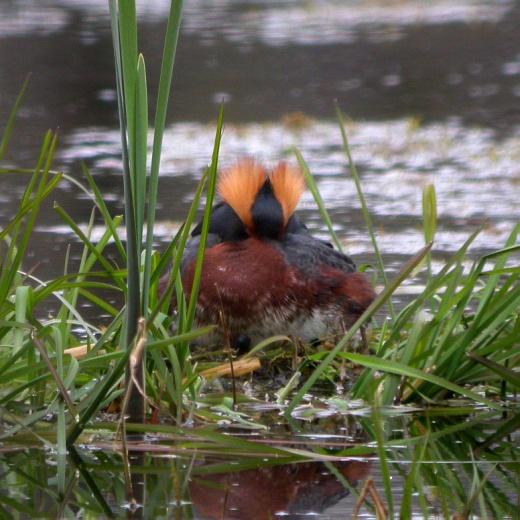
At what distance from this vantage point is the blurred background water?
857 centimetres

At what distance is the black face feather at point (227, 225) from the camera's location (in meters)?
5.09

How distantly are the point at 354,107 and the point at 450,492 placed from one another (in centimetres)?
1040

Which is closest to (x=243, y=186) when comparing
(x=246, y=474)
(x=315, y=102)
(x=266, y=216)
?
(x=266, y=216)

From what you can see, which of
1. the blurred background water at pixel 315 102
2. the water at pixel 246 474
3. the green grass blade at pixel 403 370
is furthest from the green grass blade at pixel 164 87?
the blurred background water at pixel 315 102

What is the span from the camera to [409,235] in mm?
7680

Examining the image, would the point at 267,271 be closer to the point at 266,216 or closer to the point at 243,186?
the point at 266,216

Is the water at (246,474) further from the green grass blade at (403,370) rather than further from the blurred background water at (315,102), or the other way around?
the blurred background water at (315,102)

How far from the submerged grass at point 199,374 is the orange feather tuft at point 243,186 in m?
0.64

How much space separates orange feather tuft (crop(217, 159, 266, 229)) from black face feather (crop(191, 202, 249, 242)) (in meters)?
0.04

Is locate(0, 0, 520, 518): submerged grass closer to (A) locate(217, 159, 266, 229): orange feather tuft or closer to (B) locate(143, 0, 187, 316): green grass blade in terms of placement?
(B) locate(143, 0, 187, 316): green grass blade

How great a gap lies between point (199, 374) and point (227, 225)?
3.50ft

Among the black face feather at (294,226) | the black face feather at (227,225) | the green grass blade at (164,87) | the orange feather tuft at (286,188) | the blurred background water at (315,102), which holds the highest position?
the green grass blade at (164,87)

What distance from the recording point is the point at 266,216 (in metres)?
5.03

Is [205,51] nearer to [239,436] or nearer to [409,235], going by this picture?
[409,235]
